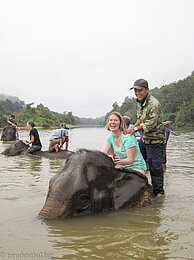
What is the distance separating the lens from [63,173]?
156 inches

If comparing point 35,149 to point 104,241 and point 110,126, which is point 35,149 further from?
point 104,241

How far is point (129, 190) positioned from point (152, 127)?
4.30 feet

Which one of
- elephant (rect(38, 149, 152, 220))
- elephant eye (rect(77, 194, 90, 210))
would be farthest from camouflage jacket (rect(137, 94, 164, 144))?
elephant eye (rect(77, 194, 90, 210))

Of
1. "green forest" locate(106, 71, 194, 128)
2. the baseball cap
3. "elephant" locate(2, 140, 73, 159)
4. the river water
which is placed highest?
"green forest" locate(106, 71, 194, 128)

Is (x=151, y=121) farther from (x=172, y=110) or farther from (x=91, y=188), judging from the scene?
(x=172, y=110)

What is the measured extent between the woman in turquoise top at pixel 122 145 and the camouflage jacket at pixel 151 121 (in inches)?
15.4

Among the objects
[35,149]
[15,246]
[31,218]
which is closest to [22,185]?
[31,218]

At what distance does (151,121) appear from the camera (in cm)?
488

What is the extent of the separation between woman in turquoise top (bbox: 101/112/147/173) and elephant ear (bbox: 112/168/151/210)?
26cm

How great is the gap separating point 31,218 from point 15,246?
941 mm

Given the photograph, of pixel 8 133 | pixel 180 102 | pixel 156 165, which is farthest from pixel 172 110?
pixel 156 165

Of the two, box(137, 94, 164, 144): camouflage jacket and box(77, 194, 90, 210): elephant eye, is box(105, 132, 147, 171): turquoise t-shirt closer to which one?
box(137, 94, 164, 144): camouflage jacket

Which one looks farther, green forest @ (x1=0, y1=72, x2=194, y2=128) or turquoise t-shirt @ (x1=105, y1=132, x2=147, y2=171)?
green forest @ (x1=0, y1=72, x2=194, y2=128)

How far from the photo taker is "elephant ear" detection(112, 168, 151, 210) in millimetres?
4180
